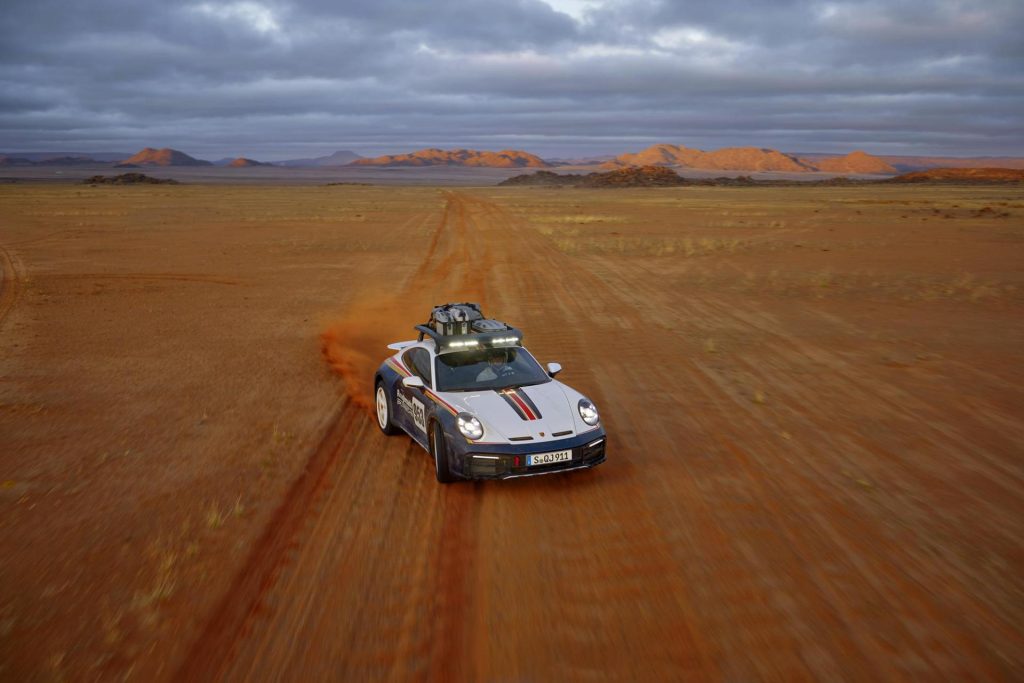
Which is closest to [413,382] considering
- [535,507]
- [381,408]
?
[381,408]

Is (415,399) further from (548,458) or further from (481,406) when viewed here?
(548,458)

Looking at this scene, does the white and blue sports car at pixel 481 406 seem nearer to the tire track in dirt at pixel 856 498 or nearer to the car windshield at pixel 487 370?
the car windshield at pixel 487 370

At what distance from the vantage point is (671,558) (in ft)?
21.6

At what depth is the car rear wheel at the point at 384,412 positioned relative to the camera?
9.78m

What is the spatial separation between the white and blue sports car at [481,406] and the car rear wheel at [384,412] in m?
0.01

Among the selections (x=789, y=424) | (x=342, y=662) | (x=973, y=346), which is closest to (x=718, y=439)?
(x=789, y=424)

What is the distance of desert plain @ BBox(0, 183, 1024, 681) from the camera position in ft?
17.7

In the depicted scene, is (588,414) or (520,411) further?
(588,414)

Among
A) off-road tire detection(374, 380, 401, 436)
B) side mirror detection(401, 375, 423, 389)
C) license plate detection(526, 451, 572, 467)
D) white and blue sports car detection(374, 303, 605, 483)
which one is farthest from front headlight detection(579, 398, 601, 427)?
off-road tire detection(374, 380, 401, 436)

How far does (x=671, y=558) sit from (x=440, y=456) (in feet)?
8.61

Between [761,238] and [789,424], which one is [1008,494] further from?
[761,238]

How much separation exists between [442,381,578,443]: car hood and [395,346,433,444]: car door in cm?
37

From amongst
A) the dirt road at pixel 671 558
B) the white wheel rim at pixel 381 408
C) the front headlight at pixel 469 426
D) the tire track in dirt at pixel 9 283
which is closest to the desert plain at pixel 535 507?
the dirt road at pixel 671 558

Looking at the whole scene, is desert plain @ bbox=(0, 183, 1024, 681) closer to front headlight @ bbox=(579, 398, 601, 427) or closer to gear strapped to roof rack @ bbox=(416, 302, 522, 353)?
front headlight @ bbox=(579, 398, 601, 427)
